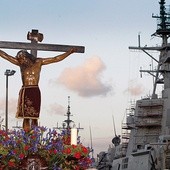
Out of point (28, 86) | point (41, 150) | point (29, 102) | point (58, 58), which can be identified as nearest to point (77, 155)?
point (41, 150)

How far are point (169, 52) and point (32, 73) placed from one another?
45.0 metres

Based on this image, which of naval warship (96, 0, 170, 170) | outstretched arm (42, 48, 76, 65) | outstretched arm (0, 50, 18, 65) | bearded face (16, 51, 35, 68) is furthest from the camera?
naval warship (96, 0, 170, 170)

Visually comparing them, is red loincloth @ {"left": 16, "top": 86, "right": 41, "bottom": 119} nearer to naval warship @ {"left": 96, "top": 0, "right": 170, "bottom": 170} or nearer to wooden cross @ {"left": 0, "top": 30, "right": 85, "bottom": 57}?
wooden cross @ {"left": 0, "top": 30, "right": 85, "bottom": 57}

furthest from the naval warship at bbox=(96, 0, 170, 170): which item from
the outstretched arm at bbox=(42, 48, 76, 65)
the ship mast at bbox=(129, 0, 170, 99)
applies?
the outstretched arm at bbox=(42, 48, 76, 65)

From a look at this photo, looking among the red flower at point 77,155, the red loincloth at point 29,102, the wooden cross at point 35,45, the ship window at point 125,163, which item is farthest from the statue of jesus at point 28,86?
the ship window at point 125,163

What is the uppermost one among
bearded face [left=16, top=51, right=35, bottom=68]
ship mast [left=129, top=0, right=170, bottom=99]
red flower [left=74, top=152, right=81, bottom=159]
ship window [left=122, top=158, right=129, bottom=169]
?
ship mast [left=129, top=0, right=170, bottom=99]

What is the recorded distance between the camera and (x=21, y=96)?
41.0 ft

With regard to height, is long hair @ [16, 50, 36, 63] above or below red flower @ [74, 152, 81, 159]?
A: above

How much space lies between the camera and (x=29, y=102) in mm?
12508

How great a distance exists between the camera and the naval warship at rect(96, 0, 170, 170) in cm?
4631

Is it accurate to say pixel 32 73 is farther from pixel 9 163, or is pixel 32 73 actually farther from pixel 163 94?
pixel 163 94

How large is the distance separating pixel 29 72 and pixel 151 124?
141ft

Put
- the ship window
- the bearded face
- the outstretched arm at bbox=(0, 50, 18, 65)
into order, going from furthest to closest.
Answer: the ship window, the outstretched arm at bbox=(0, 50, 18, 65), the bearded face

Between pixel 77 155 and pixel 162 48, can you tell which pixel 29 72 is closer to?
pixel 77 155
